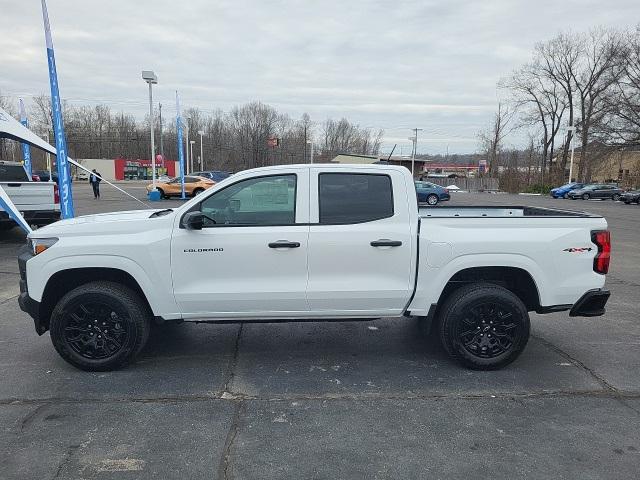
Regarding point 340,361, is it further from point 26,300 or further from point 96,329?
point 26,300

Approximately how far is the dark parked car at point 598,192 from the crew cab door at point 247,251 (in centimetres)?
4780

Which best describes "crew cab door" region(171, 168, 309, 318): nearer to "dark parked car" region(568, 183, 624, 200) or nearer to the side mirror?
the side mirror

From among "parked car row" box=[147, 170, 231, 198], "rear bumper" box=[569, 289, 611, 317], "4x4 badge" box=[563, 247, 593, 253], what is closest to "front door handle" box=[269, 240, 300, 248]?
"4x4 badge" box=[563, 247, 593, 253]

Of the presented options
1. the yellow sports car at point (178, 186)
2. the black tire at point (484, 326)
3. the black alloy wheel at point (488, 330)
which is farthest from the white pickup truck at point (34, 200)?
the yellow sports car at point (178, 186)

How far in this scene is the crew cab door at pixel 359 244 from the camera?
13.6 ft

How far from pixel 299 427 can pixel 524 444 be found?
1.53 metres

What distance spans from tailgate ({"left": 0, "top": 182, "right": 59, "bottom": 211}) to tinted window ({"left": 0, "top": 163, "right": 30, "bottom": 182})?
8.66 feet

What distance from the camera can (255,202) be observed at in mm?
4262

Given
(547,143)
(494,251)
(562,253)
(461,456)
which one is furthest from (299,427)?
(547,143)

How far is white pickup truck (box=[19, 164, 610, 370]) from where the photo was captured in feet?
13.6

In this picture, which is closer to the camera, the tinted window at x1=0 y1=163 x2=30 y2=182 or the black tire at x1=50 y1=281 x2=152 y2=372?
the black tire at x1=50 y1=281 x2=152 y2=372

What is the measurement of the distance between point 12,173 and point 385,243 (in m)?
12.8

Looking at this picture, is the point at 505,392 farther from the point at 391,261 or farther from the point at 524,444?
the point at 391,261

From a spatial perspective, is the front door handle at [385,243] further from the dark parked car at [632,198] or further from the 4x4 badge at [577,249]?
the dark parked car at [632,198]
